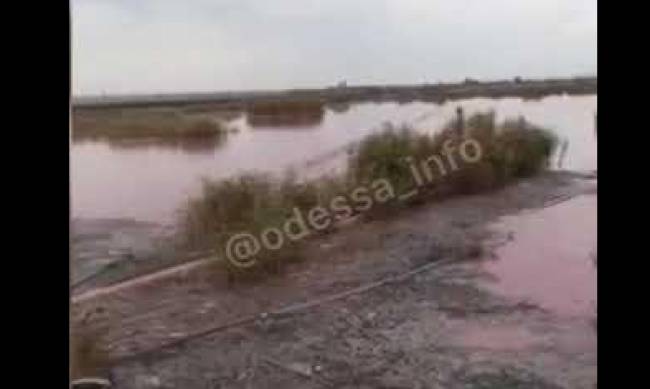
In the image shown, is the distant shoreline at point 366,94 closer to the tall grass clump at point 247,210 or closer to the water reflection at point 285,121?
the water reflection at point 285,121

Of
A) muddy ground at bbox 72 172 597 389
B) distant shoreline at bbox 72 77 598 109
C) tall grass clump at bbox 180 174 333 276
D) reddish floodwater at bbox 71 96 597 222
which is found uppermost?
distant shoreline at bbox 72 77 598 109

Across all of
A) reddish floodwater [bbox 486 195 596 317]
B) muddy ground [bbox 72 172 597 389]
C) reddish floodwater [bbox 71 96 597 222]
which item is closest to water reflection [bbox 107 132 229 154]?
reddish floodwater [bbox 71 96 597 222]

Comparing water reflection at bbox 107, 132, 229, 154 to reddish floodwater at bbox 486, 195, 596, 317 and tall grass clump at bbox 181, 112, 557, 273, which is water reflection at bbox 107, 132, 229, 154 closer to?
tall grass clump at bbox 181, 112, 557, 273

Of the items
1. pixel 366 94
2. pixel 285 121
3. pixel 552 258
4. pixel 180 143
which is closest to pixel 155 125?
pixel 180 143

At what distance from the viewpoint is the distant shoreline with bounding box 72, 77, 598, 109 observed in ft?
3.22

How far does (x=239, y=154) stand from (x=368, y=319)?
30cm

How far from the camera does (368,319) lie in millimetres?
958

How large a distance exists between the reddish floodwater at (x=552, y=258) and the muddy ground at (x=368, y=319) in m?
0.01

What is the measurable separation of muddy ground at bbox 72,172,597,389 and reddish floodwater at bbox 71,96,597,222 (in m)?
0.11

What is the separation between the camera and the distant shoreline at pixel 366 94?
38.6 inches

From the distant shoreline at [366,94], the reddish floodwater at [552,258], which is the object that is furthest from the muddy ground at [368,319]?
the distant shoreline at [366,94]
